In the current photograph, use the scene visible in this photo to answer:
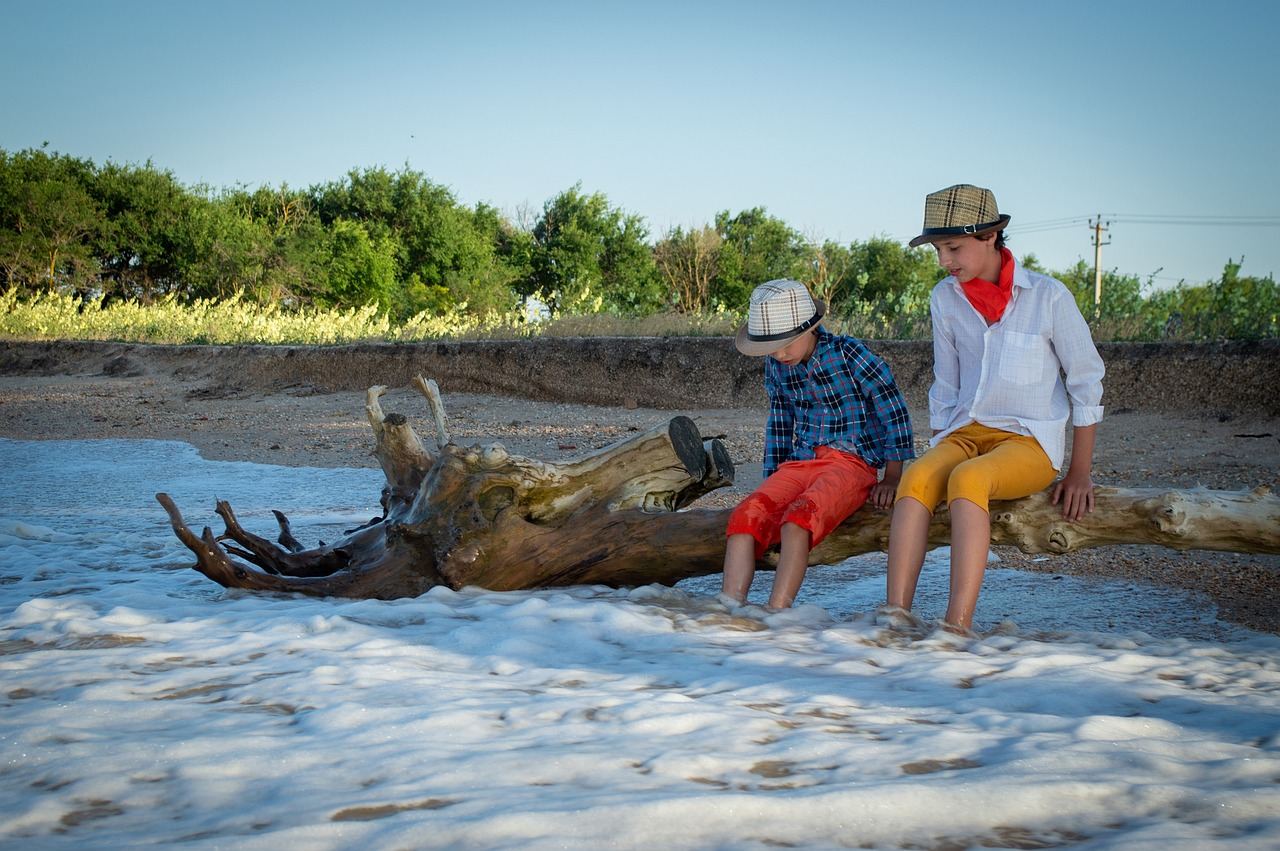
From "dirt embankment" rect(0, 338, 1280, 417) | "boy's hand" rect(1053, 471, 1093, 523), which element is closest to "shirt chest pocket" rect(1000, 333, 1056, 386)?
"boy's hand" rect(1053, 471, 1093, 523)

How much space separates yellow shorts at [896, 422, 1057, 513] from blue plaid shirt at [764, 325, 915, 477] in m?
0.27

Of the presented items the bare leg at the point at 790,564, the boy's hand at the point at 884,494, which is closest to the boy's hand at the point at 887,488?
the boy's hand at the point at 884,494

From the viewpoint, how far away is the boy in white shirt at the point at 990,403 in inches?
128

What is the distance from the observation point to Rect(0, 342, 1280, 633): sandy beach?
4.64 meters

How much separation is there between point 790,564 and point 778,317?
2.99 feet

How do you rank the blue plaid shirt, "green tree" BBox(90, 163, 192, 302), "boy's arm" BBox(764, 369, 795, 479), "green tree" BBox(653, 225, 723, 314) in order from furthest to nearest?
"green tree" BBox(653, 225, 723, 314)
"green tree" BBox(90, 163, 192, 302)
"boy's arm" BBox(764, 369, 795, 479)
the blue plaid shirt

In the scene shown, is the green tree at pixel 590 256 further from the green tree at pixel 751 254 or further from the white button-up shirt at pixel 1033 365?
the white button-up shirt at pixel 1033 365

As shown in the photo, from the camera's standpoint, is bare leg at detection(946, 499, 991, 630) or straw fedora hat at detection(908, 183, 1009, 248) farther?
straw fedora hat at detection(908, 183, 1009, 248)

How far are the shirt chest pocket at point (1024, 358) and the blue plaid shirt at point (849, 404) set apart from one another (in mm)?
428

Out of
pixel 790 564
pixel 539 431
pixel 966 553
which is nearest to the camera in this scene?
pixel 966 553

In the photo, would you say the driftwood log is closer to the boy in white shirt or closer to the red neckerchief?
the boy in white shirt

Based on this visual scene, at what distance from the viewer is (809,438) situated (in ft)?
12.8

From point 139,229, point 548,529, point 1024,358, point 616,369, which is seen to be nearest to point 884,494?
point 1024,358

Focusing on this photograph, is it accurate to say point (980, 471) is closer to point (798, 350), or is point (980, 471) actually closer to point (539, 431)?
point (798, 350)
